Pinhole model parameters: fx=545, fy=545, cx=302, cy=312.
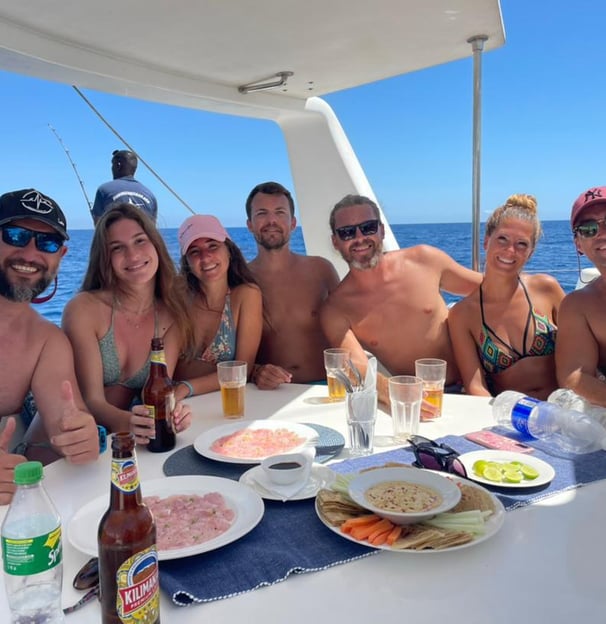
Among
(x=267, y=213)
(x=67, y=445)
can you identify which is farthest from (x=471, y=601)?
(x=267, y=213)

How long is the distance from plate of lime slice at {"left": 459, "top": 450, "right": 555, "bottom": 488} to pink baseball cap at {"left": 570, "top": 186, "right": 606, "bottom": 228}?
1054 millimetres

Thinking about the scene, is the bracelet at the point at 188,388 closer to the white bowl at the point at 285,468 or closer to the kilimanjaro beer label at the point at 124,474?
the white bowl at the point at 285,468

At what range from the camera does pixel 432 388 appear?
161 cm

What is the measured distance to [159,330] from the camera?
1986 millimetres

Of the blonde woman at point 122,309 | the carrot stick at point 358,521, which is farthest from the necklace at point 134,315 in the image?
the carrot stick at point 358,521

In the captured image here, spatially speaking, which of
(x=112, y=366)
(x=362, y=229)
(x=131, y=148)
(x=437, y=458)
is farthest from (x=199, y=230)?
(x=131, y=148)

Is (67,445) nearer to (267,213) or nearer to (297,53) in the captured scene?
(267,213)

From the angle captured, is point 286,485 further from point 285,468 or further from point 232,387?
point 232,387

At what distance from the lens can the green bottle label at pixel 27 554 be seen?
27.3 inches

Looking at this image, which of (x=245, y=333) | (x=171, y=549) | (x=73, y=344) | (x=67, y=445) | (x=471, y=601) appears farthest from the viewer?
(x=245, y=333)

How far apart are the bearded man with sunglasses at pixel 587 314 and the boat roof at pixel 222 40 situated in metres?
1.04

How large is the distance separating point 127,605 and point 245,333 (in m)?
1.61

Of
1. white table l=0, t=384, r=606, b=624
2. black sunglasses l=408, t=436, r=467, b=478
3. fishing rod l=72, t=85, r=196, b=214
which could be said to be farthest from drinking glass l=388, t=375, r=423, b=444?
fishing rod l=72, t=85, r=196, b=214

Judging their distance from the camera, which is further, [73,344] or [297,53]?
[297,53]
